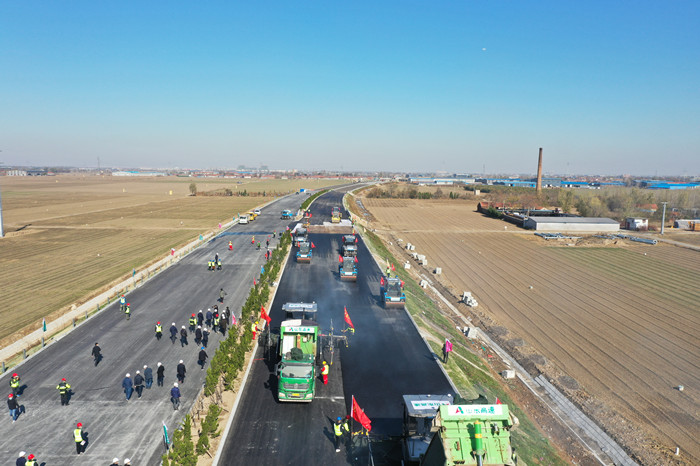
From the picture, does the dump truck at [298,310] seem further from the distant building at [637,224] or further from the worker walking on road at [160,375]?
the distant building at [637,224]

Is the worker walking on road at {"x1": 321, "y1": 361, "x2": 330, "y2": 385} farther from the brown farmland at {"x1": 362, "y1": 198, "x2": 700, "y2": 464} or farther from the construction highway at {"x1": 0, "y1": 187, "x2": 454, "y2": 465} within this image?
the brown farmland at {"x1": 362, "y1": 198, "x2": 700, "y2": 464}

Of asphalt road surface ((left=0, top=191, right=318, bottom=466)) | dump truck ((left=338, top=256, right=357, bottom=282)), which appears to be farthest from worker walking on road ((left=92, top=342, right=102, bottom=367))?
dump truck ((left=338, top=256, right=357, bottom=282))

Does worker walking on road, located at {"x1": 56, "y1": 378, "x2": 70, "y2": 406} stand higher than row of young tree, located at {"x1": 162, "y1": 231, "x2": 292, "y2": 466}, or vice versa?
row of young tree, located at {"x1": 162, "y1": 231, "x2": 292, "y2": 466}

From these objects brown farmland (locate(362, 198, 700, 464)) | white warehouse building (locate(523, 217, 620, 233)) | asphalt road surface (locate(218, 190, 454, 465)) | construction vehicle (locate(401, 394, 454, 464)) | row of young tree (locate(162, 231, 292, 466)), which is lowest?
brown farmland (locate(362, 198, 700, 464))

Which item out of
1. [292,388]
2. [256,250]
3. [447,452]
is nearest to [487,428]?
[447,452]

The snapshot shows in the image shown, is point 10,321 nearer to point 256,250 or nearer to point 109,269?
point 109,269

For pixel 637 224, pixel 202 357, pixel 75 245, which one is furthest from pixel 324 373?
pixel 637 224

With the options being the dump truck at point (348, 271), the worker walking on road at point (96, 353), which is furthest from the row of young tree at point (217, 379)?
the dump truck at point (348, 271)

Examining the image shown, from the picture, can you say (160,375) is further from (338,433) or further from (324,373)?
(338,433)
